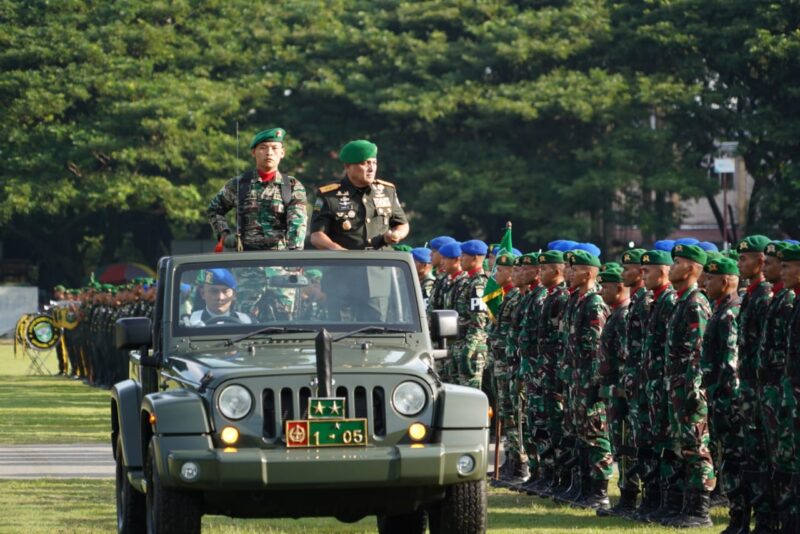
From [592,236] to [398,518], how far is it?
4210 centimetres

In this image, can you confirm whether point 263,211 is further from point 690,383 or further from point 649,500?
point 649,500

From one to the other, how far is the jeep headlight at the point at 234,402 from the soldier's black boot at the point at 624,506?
4.35 m

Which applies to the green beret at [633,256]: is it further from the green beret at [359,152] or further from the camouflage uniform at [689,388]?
the green beret at [359,152]

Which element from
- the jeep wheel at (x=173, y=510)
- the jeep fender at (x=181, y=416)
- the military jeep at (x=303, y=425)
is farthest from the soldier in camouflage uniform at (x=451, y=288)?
the jeep fender at (x=181, y=416)

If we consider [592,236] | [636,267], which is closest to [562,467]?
[636,267]

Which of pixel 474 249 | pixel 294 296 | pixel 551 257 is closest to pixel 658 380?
pixel 551 257

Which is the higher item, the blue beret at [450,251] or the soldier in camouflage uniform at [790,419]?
the blue beret at [450,251]

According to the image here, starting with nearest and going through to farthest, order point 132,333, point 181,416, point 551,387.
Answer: point 181,416 → point 132,333 → point 551,387

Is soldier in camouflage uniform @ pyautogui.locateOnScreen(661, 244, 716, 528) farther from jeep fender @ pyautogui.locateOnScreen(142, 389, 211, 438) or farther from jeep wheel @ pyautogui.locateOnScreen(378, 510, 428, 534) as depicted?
jeep fender @ pyautogui.locateOnScreen(142, 389, 211, 438)

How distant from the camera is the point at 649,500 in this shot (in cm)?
1279

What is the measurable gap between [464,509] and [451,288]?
7.77 metres

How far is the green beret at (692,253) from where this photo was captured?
40.3 feet

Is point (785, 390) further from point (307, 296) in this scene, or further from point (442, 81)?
point (442, 81)

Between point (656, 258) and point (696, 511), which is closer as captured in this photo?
point (696, 511)
